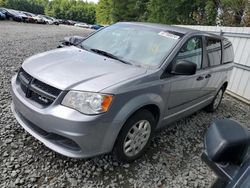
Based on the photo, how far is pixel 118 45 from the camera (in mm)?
3848

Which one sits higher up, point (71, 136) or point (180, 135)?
point (71, 136)

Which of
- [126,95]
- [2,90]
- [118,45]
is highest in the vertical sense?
[118,45]

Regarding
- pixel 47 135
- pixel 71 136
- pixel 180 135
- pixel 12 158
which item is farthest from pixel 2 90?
pixel 180 135

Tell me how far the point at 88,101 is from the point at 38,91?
63 cm

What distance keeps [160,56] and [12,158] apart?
2.22 m

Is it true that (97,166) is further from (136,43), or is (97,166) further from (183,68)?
(136,43)

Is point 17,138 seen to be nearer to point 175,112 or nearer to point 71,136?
point 71,136

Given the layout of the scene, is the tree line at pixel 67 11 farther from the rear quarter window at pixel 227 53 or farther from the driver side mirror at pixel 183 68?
the driver side mirror at pixel 183 68

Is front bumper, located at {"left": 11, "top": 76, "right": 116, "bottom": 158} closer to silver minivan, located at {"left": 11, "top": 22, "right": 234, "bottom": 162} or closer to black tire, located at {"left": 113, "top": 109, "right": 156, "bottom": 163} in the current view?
silver minivan, located at {"left": 11, "top": 22, "right": 234, "bottom": 162}

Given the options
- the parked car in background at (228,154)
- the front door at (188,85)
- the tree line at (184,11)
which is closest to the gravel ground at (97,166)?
the front door at (188,85)

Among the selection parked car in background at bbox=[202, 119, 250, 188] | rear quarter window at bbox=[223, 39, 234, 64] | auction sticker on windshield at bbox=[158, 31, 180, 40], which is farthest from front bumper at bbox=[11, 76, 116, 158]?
rear quarter window at bbox=[223, 39, 234, 64]

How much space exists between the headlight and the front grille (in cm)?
17

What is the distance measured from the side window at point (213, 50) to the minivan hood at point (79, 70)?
1.83 metres

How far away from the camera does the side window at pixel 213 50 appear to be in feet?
14.9
